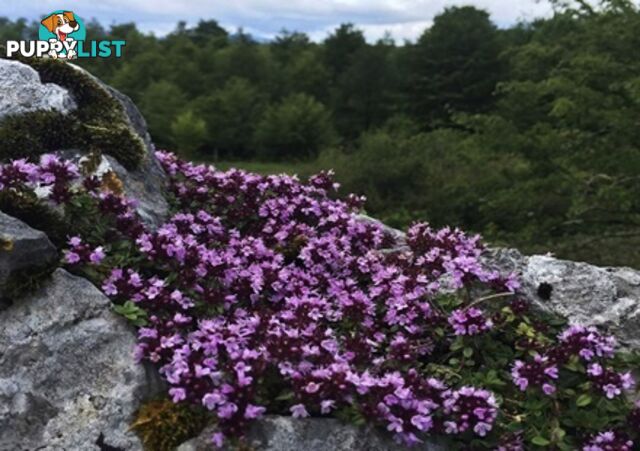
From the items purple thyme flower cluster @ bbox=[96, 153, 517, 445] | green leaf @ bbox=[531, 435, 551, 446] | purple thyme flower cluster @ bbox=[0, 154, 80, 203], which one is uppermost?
purple thyme flower cluster @ bbox=[0, 154, 80, 203]

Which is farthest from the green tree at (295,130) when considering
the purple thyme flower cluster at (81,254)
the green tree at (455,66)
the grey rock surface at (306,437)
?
the grey rock surface at (306,437)

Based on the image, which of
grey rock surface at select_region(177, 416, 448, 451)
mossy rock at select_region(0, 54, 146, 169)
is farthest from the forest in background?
grey rock surface at select_region(177, 416, 448, 451)

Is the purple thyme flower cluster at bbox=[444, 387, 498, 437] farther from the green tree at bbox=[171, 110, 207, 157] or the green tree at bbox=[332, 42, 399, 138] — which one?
the green tree at bbox=[332, 42, 399, 138]

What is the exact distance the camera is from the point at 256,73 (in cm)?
5088

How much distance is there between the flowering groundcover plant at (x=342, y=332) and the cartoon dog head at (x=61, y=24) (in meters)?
2.64

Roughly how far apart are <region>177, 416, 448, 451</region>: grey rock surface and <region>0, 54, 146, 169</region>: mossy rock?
2166mm

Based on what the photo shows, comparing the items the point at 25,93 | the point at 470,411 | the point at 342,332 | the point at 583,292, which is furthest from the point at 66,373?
the point at 583,292

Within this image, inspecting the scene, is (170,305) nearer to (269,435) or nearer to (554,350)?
(269,435)

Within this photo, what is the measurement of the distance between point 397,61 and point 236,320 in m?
47.9

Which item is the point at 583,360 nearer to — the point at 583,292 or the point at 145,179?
the point at 583,292

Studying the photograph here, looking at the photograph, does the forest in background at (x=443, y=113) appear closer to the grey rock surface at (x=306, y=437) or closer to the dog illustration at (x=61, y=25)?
the dog illustration at (x=61, y=25)

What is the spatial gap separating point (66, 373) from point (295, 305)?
3.43 feet

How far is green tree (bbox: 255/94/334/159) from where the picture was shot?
140ft

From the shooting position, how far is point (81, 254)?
3273 millimetres
